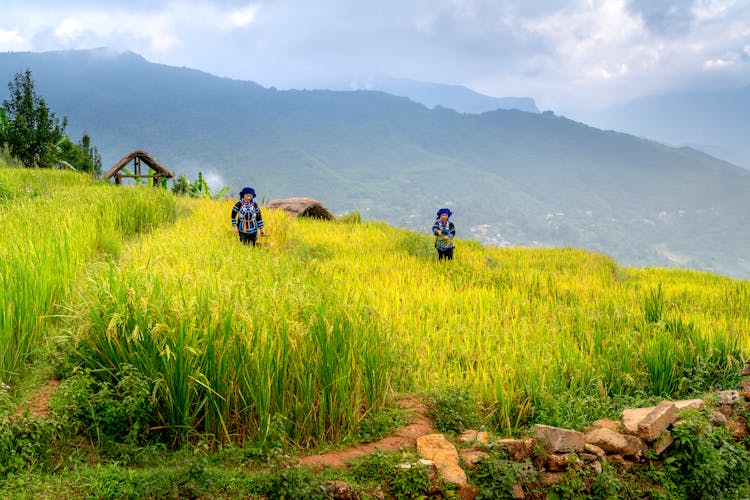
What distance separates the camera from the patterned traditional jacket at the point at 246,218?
35.0 ft

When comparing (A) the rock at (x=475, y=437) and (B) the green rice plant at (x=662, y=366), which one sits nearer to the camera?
(A) the rock at (x=475, y=437)

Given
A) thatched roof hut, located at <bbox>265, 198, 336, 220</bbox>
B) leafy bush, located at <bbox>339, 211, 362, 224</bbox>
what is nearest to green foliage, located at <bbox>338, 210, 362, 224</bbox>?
leafy bush, located at <bbox>339, 211, 362, 224</bbox>

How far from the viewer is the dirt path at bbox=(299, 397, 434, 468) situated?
3951 mm

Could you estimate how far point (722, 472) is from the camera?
4.82 meters

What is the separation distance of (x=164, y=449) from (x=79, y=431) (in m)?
0.65

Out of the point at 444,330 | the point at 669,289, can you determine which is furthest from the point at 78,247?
the point at 669,289

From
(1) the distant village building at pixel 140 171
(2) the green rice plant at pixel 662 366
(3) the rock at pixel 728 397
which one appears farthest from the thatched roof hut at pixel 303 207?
(3) the rock at pixel 728 397

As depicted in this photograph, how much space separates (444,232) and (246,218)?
13.6ft

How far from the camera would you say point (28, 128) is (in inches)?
1200

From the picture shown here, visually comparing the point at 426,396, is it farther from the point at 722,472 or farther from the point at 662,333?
the point at 662,333

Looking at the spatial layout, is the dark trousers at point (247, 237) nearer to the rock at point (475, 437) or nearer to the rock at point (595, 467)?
the rock at point (475, 437)

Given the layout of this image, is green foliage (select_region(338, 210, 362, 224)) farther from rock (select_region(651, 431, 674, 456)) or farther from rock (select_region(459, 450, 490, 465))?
rock (select_region(459, 450, 490, 465))

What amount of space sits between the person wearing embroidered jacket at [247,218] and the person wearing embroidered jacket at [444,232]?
12.2ft

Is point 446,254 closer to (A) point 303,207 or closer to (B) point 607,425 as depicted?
(B) point 607,425
